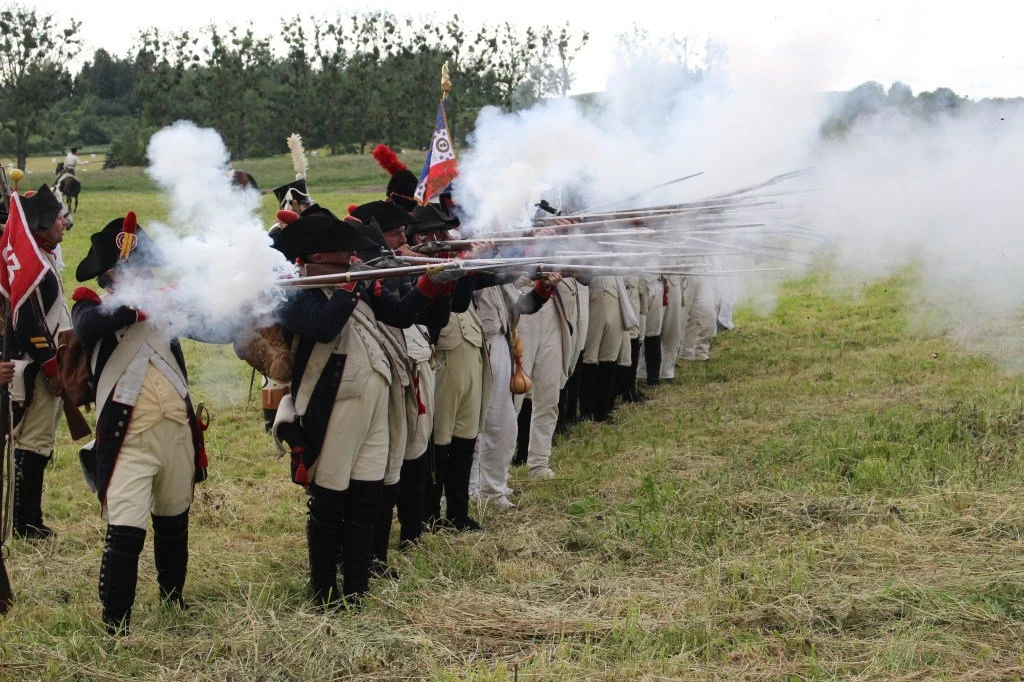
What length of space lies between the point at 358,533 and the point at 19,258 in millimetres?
2146

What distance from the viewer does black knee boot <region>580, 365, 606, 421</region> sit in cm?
1070

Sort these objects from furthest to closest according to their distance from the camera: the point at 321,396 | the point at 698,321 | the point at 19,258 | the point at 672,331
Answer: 1. the point at 698,321
2. the point at 672,331
3. the point at 19,258
4. the point at 321,396

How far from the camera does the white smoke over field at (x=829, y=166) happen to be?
8.39m

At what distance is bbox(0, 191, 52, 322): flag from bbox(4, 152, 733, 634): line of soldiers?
31 centimetres

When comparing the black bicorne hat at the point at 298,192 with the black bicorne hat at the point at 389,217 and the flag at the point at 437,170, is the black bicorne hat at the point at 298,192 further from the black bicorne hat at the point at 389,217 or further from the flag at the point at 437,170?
the black bicorne hat at the point at 389,217

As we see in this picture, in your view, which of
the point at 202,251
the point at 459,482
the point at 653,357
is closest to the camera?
the point at 202,251

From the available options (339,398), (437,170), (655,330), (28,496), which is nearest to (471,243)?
(339,398)

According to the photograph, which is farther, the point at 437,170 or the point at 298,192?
the point at 437,170

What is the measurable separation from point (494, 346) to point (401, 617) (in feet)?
8.74

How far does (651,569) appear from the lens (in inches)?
230

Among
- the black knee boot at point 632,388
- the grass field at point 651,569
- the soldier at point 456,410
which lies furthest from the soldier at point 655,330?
the soldier at point 456,410

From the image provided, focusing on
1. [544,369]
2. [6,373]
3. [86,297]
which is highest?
[86,297]

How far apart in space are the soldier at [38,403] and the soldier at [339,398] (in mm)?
2109

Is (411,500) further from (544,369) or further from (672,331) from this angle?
(672,331)
